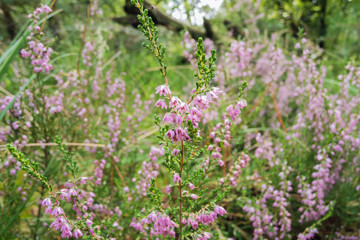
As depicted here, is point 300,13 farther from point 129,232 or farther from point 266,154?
point 129,232

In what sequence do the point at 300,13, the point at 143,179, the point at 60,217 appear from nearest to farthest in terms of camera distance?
1. the point at 60,217
2. the point at 143,179
3. the point at 300,13

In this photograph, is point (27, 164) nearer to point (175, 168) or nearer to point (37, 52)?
point (175, 168)

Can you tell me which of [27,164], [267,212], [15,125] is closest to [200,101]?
[27,164]

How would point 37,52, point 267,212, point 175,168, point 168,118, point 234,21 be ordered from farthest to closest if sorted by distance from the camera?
point 234,21 → point 267,212 → point 37,52 → point 175,168 → point 168,118

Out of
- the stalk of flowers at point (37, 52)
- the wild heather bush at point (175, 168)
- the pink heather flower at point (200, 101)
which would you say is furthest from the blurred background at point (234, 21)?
the pink heather flower at point (200, 101)

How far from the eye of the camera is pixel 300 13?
6996 millimetres

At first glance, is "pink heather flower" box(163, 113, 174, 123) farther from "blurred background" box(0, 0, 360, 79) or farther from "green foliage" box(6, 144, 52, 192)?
"blurred background" box(0, 0, 360, 79)

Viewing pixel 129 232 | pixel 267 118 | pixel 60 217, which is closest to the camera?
pixel 60 217

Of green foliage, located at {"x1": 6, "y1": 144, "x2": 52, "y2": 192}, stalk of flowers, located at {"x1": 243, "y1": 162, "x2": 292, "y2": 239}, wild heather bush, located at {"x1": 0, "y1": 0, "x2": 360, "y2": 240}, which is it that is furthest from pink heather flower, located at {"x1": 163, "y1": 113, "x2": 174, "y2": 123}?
stalk of flowers, located at {"x1": 243, "y1": 162, "x2": 292, "y2": 239}

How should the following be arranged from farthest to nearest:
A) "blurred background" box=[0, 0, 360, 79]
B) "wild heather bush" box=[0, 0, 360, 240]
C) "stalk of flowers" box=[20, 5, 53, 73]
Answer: "blurred background" box=[0, 0, 360, 79], "stalk of flowers" box=[20, 5, 53, 73], "wild heather bush" box=[0, 0, 360, 240]

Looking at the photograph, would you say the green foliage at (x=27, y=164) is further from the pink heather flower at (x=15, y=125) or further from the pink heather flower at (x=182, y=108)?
the pink heather flower at (x=15, y=125)

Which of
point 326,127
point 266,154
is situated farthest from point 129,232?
point 326,127

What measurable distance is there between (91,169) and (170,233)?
177cm

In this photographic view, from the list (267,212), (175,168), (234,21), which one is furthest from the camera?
(234,21)
